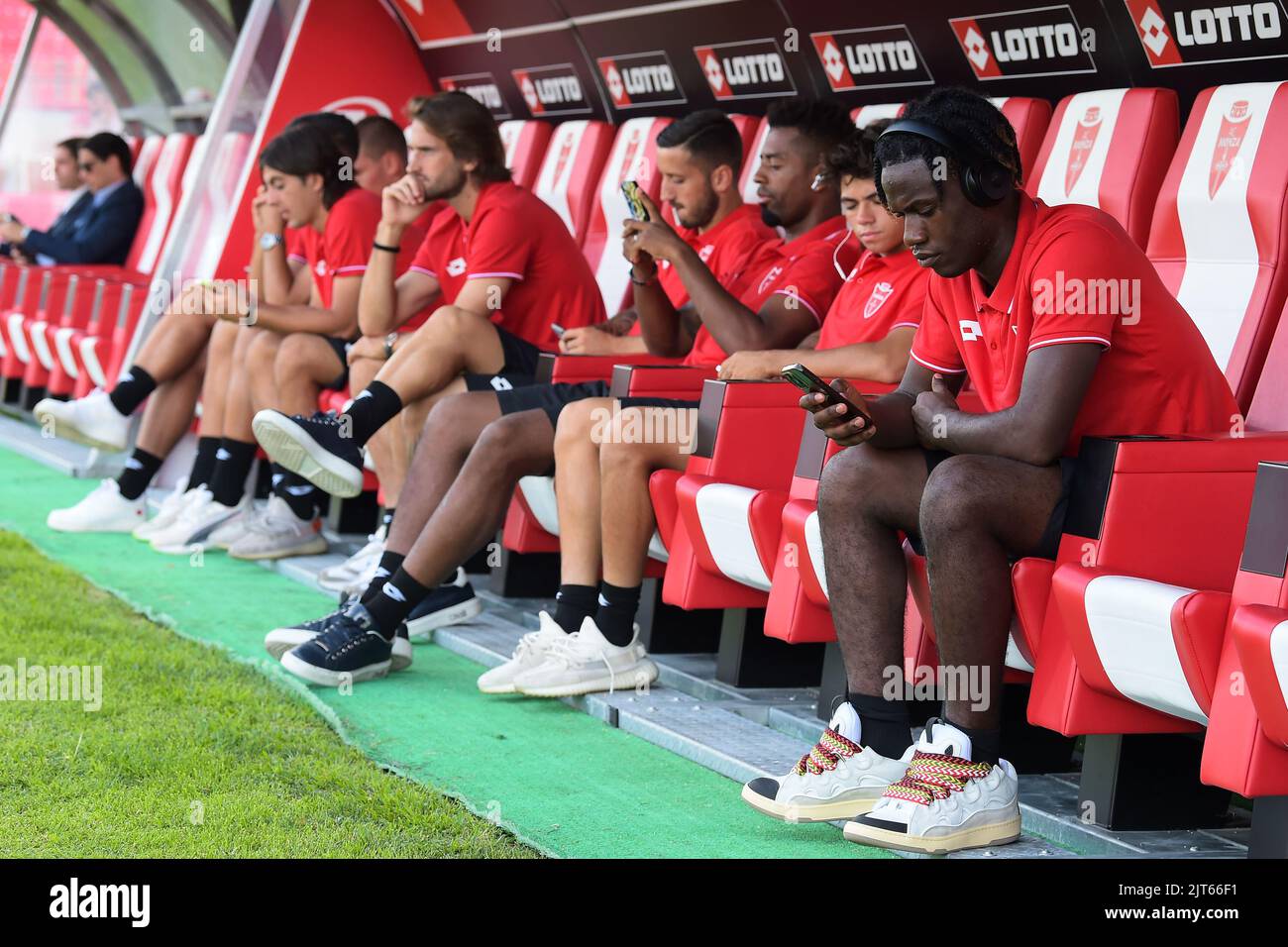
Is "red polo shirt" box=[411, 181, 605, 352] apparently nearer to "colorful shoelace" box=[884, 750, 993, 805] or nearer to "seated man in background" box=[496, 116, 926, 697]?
→ "seated man in background" box=[496, 116, 926, 697]

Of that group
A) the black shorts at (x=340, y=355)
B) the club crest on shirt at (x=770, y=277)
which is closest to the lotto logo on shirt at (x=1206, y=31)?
the club crest on shirt at (x=770, y=277)

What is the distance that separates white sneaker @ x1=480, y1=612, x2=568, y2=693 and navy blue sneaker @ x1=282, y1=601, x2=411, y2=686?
0.91ft

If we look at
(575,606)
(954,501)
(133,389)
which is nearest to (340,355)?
(133,389)

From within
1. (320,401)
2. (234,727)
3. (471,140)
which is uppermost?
(471,140)

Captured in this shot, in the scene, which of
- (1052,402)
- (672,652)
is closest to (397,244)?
(672,652)

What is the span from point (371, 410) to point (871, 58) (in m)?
1.82

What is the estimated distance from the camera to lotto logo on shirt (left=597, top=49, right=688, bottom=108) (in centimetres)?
607

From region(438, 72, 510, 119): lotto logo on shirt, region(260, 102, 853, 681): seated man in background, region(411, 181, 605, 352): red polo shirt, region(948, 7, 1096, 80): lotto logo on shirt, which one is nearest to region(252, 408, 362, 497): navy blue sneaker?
region(260, 102, 853, 681): seated man in background

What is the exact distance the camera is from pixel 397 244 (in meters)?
4.88

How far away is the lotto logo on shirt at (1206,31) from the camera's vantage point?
12.2 feet

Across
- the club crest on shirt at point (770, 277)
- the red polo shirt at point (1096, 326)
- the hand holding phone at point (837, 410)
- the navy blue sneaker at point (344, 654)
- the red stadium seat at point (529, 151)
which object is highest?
the red stadium seat at point (529, 151)

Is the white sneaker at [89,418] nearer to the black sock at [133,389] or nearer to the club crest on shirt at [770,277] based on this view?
the black sock at [133,389]
